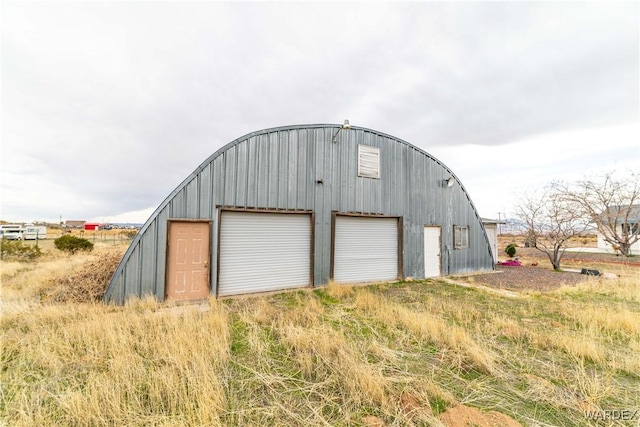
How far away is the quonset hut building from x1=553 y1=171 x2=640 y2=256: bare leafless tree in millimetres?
8334

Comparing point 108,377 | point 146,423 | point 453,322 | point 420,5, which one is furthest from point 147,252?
point 420,5

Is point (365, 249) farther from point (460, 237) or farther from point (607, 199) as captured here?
point (607, 199)

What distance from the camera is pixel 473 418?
235cm

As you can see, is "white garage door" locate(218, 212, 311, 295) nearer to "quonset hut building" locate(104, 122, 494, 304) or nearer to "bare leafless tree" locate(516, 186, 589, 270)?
"quonset hut building" locate(104, 122, 494, 304)

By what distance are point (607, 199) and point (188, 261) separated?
2189 cm

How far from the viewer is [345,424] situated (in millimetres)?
2283

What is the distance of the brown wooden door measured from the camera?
22.2 feet

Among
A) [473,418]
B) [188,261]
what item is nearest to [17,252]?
[188,261]

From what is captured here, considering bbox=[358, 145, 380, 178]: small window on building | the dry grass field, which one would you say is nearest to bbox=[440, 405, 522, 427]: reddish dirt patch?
the dry grass field

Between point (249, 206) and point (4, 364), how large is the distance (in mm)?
5336

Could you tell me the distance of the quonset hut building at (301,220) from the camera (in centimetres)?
682

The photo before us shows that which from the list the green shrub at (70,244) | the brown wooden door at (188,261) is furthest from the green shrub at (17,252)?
the brown wooden door at (188,261)

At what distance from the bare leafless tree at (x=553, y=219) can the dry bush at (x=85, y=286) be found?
20.0 meters

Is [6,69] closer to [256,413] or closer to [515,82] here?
[256,413]
